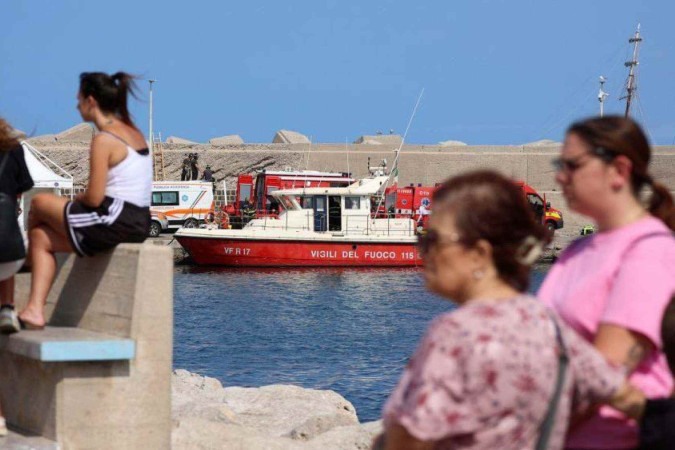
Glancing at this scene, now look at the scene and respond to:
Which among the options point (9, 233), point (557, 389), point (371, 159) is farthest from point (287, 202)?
point (557, 389)

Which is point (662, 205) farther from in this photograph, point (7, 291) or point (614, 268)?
point (7, 291)

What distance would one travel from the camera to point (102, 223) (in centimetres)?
518

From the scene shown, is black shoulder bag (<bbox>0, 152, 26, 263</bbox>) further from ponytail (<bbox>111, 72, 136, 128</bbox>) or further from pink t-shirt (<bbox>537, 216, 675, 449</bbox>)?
pink t-shirt (<bbox>537, 216, 675, 449</bbox>)

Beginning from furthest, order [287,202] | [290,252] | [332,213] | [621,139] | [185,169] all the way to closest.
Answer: [185,169], [287,202], [332,213], [290,252], [621,139]

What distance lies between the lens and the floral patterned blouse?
2451mm

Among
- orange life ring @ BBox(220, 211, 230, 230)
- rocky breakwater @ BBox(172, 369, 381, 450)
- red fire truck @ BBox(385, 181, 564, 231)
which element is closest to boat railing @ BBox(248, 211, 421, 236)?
orange life ring @ BBox(220, 211, 230, 230)

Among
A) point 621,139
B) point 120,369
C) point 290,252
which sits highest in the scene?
point 621,139

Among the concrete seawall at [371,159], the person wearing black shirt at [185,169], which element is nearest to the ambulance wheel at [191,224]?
the concrete seawall at [371,159]

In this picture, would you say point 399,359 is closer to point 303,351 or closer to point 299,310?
point 303,351

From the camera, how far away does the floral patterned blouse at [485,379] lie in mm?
2451

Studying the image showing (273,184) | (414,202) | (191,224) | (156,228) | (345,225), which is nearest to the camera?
(345,225)

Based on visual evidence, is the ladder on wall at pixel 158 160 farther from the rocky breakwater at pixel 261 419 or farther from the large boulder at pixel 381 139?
the rocky breakwater at pixel 261 419

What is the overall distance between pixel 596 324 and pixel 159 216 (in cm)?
4528

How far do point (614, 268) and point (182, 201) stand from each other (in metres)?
46.4
